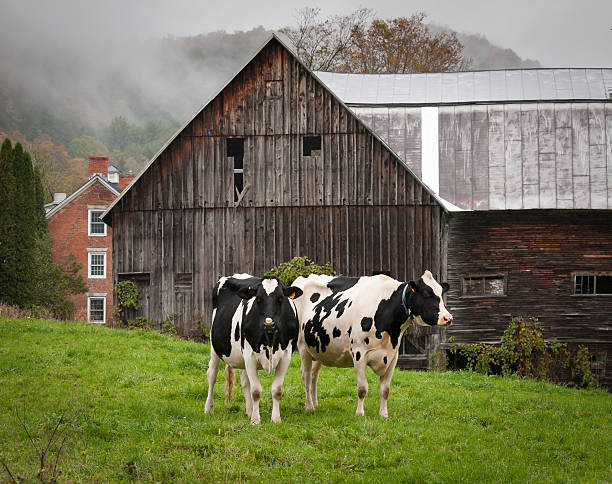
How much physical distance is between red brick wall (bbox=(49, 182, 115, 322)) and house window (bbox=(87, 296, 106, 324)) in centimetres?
29

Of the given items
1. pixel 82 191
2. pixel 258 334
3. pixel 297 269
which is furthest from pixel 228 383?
pixel 82 191

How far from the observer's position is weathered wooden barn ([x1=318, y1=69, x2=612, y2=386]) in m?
22.5

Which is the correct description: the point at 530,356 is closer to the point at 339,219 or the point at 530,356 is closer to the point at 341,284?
the point at 339,219

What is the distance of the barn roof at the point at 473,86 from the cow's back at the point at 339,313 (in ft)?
47.2

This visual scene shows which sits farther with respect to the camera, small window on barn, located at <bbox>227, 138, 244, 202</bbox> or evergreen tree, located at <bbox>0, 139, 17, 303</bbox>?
evergreen tree, located at <bbox>0, 139, 17, 303</bbox>

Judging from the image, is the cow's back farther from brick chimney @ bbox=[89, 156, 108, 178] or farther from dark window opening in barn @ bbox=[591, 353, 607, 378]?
brick chimney @ bbox=[89, 156, 108, 178]

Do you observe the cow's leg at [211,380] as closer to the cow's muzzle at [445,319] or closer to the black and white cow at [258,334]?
the black and white cow at [258,334]

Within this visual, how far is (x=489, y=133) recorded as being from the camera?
24.2 m

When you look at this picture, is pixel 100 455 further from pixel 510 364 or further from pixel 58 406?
pixel 510 364

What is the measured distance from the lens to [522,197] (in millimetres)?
23172

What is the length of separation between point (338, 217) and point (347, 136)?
7.98 ft

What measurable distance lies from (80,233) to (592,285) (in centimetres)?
3103

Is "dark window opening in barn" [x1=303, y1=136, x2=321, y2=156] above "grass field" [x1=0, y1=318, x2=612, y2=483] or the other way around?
above

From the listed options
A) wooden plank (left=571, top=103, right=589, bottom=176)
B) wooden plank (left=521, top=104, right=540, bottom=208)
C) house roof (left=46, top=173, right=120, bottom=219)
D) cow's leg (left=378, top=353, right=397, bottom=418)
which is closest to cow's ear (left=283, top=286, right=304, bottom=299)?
cow's leg (left=378, top=353, right=397, bottom=418)
